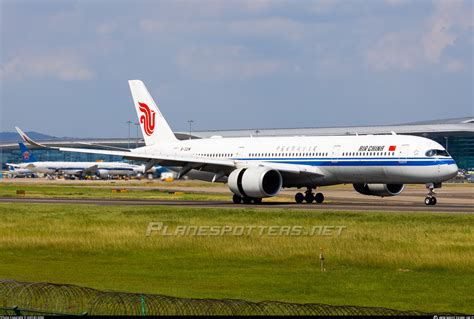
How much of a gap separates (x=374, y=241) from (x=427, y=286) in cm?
999

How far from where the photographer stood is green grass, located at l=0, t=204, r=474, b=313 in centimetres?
2612

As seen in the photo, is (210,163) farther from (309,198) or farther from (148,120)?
(148,120)

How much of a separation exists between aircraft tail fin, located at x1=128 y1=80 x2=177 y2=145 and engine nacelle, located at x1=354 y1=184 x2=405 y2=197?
57.0 ft

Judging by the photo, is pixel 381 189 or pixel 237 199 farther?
pixel 381 189

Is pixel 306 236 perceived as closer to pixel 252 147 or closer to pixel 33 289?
pixel 33 289

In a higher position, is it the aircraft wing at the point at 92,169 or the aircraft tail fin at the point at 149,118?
the aircraft wing at the point at 92,169

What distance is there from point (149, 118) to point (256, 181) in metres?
17.3

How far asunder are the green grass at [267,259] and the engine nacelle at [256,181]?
1266cm

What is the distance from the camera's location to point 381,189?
66.1m

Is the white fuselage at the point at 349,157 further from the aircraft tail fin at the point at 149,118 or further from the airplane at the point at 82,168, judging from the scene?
the airplane at the point at 82,168

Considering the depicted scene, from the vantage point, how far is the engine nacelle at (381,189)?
2589 inches

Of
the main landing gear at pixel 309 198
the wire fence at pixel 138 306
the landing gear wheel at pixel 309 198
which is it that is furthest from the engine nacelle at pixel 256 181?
the wire fence at pixel 138 306

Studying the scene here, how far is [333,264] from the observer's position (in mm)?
31953

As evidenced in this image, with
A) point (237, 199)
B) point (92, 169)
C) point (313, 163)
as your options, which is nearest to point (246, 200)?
point (237, 199)
